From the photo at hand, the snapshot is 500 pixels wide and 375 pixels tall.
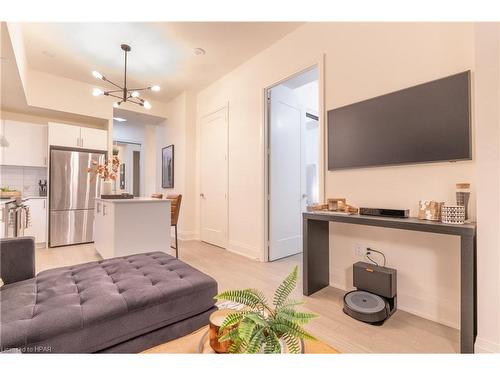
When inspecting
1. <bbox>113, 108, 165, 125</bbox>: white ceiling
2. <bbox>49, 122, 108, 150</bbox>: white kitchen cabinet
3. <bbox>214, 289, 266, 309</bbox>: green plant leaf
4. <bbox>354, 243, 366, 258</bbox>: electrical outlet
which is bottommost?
<bbox>354, 243, 366, 258</bbox>: electrical outlet

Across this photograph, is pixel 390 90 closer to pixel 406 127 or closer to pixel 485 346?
pixel 406 127

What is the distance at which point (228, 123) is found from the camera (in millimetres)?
4172

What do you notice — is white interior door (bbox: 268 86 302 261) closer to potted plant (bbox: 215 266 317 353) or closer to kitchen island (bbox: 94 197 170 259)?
kitchen island (bbox: 94 197 170 259)

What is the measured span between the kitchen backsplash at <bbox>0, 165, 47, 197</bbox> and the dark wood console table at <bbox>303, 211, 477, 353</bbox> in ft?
17.0

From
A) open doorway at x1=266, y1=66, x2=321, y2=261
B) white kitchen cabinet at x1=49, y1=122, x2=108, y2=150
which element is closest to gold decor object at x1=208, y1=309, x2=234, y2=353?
open doorway at x1=266, y1=66, x2=321, y2=261

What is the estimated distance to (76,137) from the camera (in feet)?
14.7

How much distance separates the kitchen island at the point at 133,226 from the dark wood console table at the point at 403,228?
6.53 ft

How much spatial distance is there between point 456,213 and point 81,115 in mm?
5869

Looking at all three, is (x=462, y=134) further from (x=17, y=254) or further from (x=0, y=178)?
(x=0, y=178)

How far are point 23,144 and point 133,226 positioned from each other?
3.06 meters

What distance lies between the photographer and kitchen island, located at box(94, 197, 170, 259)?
2.89 meters

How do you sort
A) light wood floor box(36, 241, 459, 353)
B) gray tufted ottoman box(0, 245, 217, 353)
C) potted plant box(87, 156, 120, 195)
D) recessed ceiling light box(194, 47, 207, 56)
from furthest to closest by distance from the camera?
1. recessed ceiling light box(194, 47, 207, 56)
2. potted plant box(87, 156, 120, 195)
3. light wood floor box(36, 241, 459, 353)
4. gray tufted ottoman box(0, 245, 217, 353)

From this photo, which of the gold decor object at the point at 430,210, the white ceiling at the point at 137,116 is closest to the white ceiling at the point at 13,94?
the white ceiling at the point at 137,116
